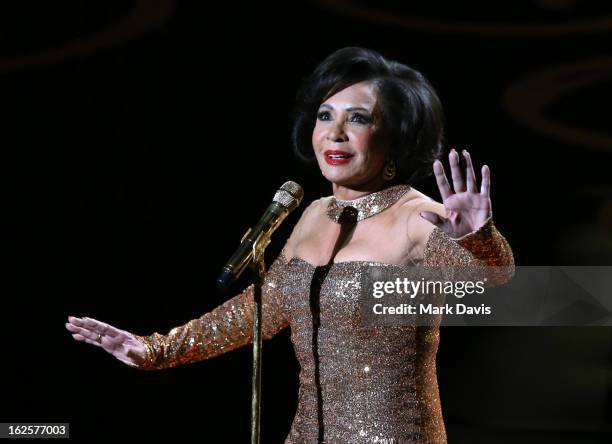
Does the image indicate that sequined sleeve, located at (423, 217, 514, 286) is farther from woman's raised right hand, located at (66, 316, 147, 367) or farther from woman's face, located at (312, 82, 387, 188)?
woman's raised right hand, located at (66, 316, 147, 367)

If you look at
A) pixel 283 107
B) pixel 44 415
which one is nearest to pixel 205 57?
pixel 283 107

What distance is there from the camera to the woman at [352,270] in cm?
203

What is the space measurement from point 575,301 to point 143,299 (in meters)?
1.42

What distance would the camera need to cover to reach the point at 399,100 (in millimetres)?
2191

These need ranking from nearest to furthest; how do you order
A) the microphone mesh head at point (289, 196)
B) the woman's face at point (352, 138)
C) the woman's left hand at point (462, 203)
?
1. the woman's left hand at point (462, 203)
2. the microphone mesh head at point (289, 196)
3. the woman's face at point (352, 138)

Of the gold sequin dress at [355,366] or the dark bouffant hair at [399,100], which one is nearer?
the gold sequin dress at [355,366]

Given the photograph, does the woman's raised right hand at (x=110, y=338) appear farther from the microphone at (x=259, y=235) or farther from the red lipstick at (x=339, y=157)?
the red lipstick at (x=339, y=157)

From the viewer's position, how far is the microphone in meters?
1.80

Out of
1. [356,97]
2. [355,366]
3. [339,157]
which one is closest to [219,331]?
[355,366]

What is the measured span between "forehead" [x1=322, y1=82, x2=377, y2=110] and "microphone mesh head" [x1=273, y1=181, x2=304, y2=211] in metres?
0.30

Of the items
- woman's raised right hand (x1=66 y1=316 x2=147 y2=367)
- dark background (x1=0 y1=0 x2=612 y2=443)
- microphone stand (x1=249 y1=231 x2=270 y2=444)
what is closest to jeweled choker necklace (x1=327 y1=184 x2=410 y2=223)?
microphone stand (x1=249 y1=231 x2=270 y2=444)

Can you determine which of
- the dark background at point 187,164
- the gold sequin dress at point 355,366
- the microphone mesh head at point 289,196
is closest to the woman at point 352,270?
the gold sequin dress at point 355,366

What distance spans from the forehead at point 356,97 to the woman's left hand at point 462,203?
437mm

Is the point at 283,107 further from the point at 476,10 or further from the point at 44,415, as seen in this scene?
the point at 44,415
